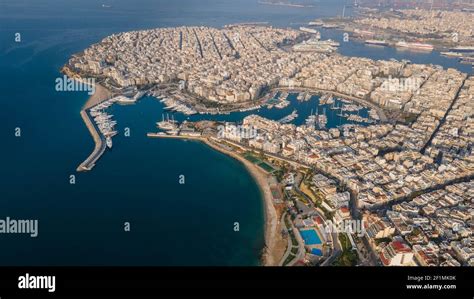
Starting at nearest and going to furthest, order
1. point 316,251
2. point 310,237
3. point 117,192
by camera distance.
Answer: point 316,251 → point 310,237 → point 117,192

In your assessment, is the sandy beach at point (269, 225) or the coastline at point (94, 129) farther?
the coastline at point (94, 129)

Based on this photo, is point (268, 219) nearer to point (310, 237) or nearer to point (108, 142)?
point (310, 237)

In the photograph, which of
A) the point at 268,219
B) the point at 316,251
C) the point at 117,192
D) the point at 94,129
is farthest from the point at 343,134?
the point at 94,129

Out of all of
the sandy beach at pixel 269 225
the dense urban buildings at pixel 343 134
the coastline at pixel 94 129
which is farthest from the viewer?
the coastline at pixel 94 129

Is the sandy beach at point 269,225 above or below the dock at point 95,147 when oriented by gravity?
below

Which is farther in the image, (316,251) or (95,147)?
(95,147)

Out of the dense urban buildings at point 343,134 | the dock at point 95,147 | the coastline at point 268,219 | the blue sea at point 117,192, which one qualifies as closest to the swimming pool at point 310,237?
the dense urban buildings at point 343,134

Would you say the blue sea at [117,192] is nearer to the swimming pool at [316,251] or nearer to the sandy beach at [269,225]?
the sandy beach at [269,225]
